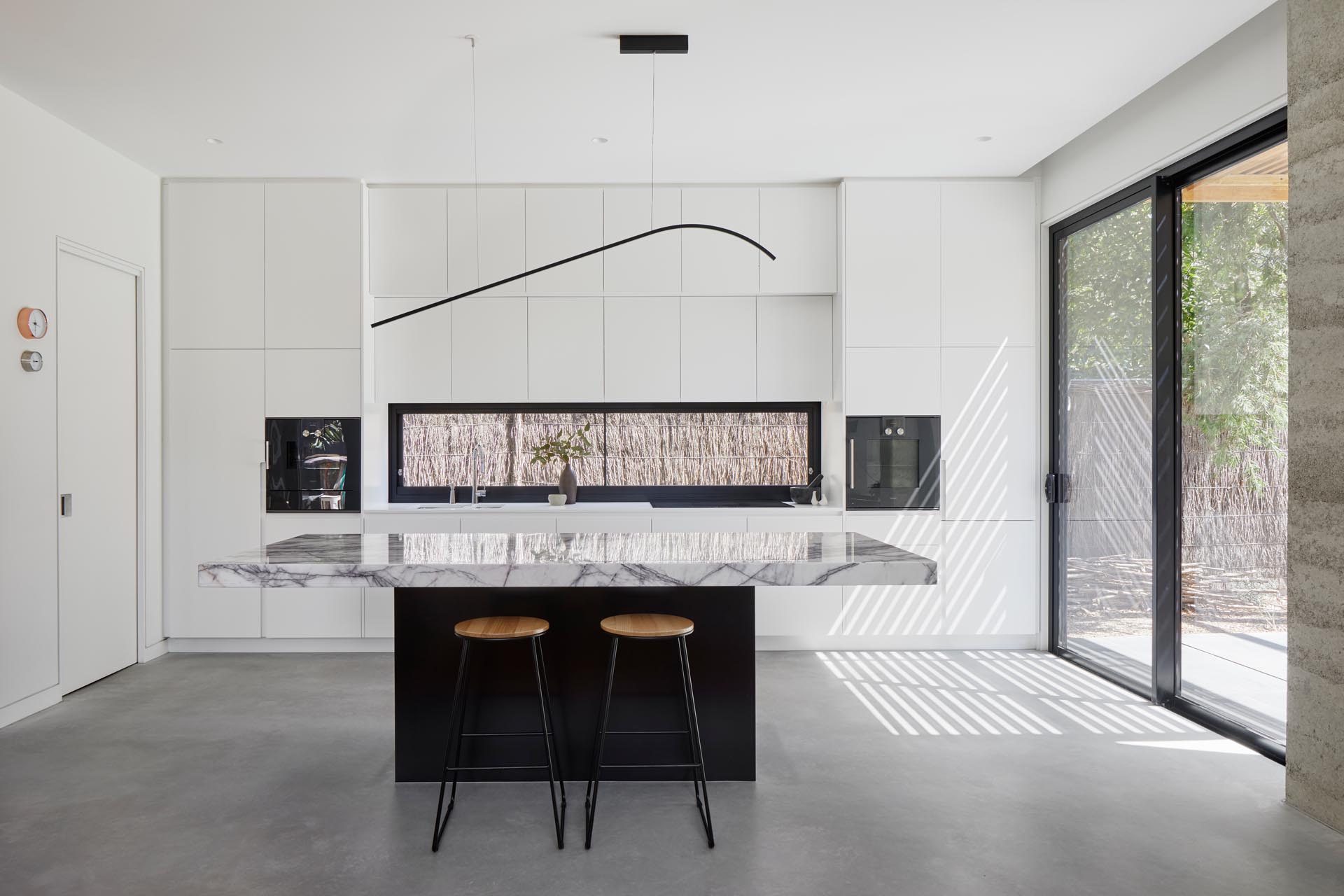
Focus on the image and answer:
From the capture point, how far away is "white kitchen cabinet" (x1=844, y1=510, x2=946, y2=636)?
4.96 m

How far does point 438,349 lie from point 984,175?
349 cm

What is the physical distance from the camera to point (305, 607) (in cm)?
491

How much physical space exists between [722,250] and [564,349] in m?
1.16

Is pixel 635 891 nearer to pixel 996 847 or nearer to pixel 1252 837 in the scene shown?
pixel 996 847

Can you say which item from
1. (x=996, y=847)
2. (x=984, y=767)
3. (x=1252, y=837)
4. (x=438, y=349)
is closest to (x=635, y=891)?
(x=996, y=847)

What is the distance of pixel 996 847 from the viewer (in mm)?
2629

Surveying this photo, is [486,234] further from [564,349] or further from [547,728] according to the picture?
[547,728]

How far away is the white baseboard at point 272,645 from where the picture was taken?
4.96 metres

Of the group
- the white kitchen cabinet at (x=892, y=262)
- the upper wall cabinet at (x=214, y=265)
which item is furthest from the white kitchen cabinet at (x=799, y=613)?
the upper wall cabinet at (x=214, y=265)

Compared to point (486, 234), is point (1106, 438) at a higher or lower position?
lower

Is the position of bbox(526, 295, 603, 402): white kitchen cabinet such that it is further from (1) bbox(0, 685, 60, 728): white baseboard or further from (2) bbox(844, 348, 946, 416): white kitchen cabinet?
(1) bbox(0, 685, 60, 728): white baseboard

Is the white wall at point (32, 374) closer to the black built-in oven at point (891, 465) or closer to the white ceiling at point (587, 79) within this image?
the white ceiling at point (587, 79)

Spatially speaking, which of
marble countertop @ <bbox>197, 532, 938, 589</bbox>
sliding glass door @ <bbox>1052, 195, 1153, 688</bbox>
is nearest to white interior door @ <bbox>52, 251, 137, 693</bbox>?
marble countertop @ <bbox>197, 532, 938, 589</bbox>

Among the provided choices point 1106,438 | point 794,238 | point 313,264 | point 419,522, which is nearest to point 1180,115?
point 1106,438
